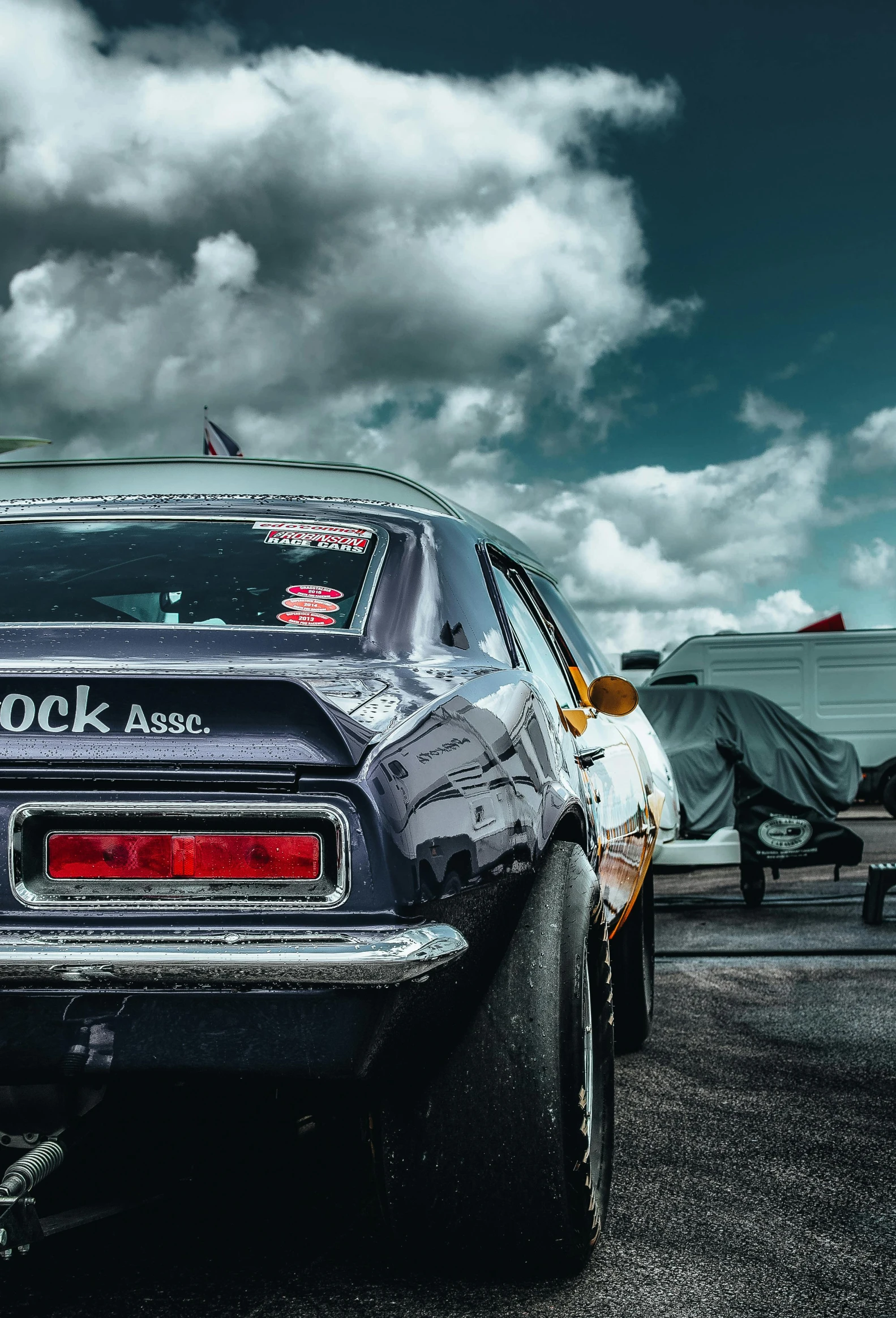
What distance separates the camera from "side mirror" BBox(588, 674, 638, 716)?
366 cm

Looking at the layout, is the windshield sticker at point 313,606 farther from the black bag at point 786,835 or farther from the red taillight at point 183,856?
the black bag at point 786,835

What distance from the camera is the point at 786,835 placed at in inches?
334

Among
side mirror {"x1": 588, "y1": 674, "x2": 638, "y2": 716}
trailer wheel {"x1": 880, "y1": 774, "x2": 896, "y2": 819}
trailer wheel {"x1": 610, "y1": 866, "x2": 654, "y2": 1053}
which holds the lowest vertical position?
trailer wheel {"x1": 610, "y1": 866, "x2": 654, "y2": 1053}

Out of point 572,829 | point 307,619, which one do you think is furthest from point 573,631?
point 307,619

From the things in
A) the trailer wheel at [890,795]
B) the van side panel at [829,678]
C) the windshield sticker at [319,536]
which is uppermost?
the van side panel at [829,678]

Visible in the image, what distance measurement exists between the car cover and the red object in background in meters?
7.73

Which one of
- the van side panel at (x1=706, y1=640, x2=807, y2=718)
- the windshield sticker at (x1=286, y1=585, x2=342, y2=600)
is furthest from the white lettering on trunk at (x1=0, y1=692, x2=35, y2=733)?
the van side panel at (x1=706, y1=640, x2=807, y2=718)

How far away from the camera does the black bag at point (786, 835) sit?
333 inches

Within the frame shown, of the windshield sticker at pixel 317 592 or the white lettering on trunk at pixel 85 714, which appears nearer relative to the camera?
the white lettering on trunk at pixel 85 714

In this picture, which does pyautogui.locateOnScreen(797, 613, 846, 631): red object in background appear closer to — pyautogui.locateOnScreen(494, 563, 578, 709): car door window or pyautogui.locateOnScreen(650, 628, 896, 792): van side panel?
pyautogui.locateOnScreen(650, 628, 896, 792): van side panel

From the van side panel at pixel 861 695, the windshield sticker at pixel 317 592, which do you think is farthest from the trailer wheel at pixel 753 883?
the van side panel at pixel 861 695

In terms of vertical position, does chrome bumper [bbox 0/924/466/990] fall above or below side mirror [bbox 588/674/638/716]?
below

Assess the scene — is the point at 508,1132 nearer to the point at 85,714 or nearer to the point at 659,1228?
the point at 659,1228

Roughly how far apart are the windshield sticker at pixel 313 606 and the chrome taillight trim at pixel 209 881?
22.8 inches
